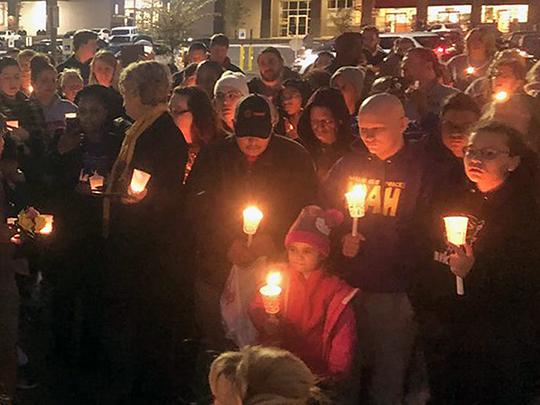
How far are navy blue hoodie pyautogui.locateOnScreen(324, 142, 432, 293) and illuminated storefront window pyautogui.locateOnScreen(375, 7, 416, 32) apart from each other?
49.8 meters

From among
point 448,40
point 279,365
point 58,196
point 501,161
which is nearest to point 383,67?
point 58,196

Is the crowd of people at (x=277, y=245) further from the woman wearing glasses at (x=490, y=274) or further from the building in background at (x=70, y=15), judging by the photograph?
the building in background at (x=70, y=15)

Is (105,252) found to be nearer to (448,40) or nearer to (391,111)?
(391,111)

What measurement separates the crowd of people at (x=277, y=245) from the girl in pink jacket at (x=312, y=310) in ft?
0.03

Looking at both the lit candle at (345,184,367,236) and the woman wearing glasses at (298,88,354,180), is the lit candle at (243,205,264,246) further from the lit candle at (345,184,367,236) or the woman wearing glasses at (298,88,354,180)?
the woman wearing glasses at (298,88,354,180)

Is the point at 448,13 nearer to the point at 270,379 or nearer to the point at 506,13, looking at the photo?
the point at 506,13

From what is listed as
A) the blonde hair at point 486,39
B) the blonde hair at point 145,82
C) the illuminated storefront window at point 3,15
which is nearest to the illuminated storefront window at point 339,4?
the illuminated storefront window at point 3,15

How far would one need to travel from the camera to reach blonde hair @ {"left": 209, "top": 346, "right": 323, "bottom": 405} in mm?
2555

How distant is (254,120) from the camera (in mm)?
5312

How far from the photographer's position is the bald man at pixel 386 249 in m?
4.92

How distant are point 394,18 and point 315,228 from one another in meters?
52.0

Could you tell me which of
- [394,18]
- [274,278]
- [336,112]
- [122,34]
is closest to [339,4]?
[394,18]

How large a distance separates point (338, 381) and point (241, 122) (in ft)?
5.87

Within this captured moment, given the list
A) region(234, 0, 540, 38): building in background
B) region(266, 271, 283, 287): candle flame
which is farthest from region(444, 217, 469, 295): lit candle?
region(234, 0, 540, 38): building in background
